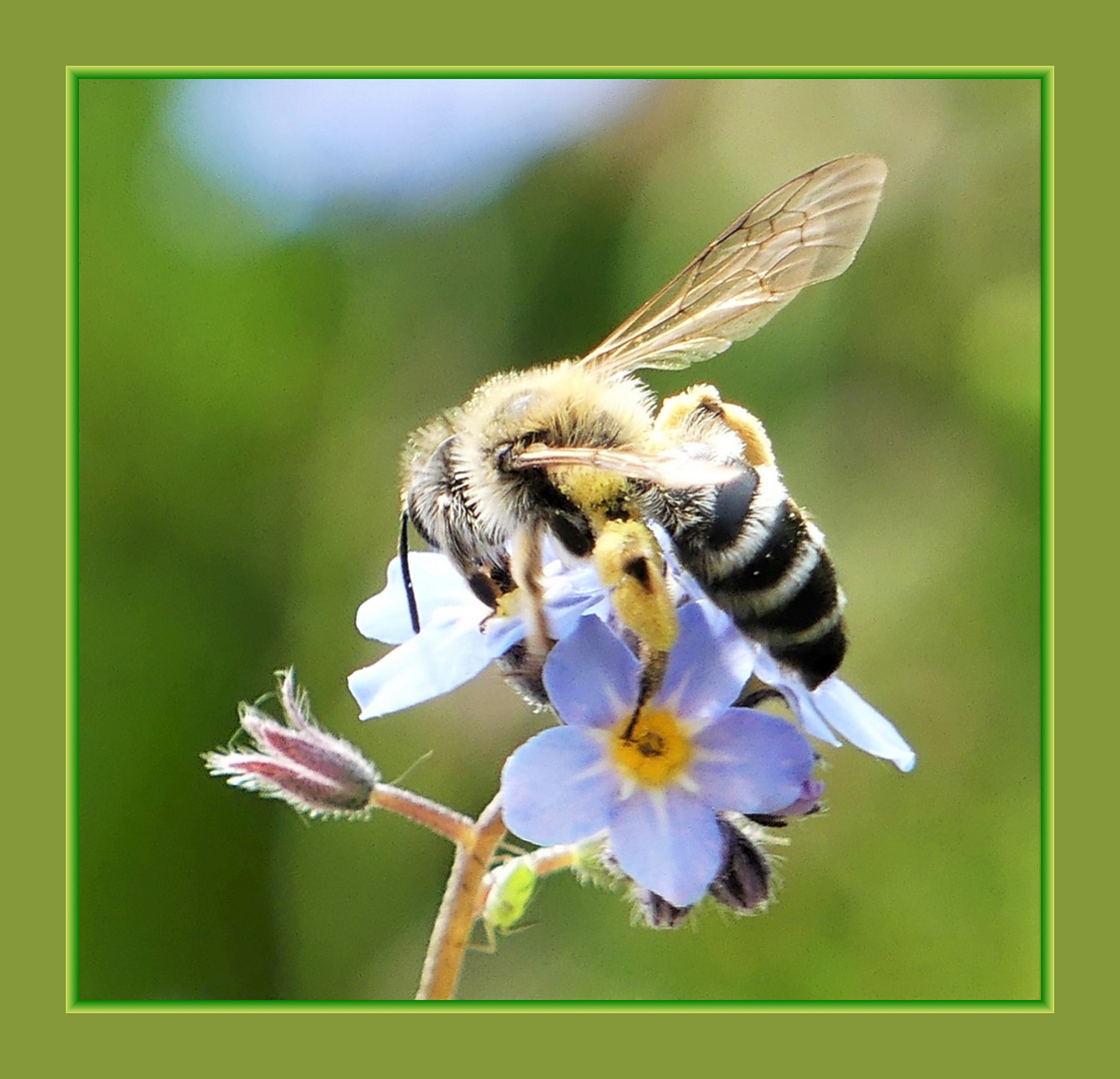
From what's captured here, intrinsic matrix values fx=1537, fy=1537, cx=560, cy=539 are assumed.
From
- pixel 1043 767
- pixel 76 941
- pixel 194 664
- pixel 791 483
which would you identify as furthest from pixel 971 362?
pixel 76 941

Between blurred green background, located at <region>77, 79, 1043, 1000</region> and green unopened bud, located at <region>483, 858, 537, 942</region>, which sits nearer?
green unopened bud, located at <region>483, 858, 537, 942</region>

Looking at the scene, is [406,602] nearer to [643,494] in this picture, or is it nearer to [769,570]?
[643,494]

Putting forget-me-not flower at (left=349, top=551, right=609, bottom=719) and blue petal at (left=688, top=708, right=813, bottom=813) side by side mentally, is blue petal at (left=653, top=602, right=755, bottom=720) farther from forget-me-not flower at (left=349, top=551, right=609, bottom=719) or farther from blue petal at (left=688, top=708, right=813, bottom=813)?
forget-me-not flower at (left=349, top=551, right=609, bottom=719)

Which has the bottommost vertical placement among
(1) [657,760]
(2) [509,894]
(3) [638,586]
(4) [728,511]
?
(2) [509,894]

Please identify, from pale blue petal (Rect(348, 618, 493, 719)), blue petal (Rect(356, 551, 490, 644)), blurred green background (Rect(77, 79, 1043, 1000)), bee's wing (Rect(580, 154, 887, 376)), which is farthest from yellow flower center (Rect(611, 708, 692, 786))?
blurred green background (Rect(77, 79, 1043, 1000))

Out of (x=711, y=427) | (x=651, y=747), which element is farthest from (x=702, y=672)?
(x=711, y=427)

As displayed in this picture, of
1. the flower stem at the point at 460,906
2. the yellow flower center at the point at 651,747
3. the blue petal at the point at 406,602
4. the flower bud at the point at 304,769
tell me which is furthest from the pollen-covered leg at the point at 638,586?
the flower bud at the point at 304,769
